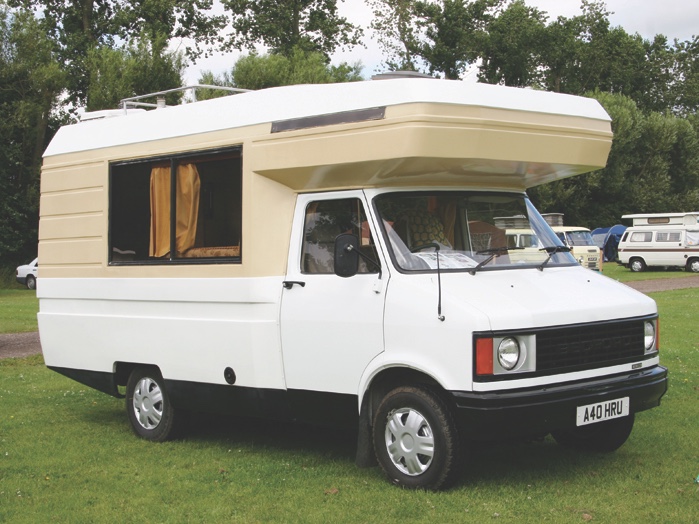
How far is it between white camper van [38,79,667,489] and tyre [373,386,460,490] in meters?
0.01

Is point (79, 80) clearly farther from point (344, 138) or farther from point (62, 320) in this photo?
point (344, 138)

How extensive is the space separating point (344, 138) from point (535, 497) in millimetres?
2881

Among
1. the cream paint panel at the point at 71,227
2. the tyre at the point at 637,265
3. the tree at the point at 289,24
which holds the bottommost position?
the tyre at the point at 637,265

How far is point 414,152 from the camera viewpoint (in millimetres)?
6805

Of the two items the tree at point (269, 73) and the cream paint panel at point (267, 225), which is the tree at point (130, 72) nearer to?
the tree at point (269, 73)

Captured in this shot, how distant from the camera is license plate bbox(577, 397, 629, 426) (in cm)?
668

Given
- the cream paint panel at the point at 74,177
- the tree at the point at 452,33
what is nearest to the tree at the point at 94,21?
the tree at the point at 452,33

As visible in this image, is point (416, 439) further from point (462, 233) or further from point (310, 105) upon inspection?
point (310, 105)

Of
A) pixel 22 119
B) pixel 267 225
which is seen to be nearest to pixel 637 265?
pixel 22 119

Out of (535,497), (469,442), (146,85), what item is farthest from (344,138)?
(146,85)

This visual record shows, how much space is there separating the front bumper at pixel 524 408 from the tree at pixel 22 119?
3740 cm

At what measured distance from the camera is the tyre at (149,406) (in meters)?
8.95

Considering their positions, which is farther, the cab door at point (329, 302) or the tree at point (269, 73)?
the tree at point (269, 73)

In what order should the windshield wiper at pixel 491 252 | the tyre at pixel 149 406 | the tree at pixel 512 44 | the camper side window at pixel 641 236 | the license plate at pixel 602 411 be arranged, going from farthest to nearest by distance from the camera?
the tree at pixel 512 44 < the camper side window at pixel 641 236 < the tyre at pixel 149 406 < the windshield wiper at pixel 491 252 < the license plate at pixel 602 411
